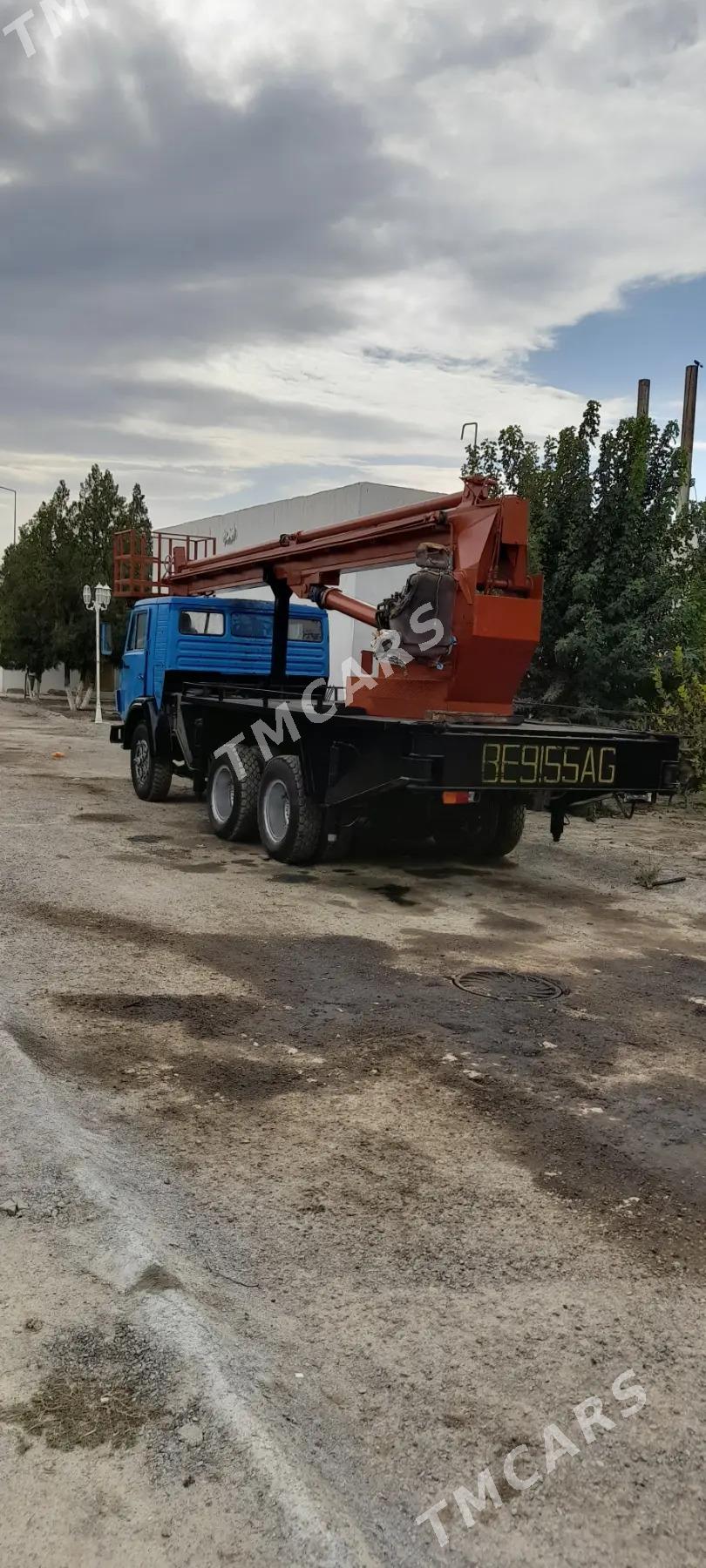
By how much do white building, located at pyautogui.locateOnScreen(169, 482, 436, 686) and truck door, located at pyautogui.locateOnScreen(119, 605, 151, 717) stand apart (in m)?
8.09

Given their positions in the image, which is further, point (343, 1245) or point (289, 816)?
point (289, 816)

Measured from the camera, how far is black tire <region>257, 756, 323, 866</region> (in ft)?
30.9

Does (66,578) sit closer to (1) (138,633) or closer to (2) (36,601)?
(2) (36,601)

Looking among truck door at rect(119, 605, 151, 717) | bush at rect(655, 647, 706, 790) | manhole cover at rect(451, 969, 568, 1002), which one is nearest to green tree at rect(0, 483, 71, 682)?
truck door at rect(119, 605, 151, 717)

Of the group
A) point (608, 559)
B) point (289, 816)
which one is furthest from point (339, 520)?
point (289, 816)

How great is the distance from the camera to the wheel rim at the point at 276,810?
9.74 meters

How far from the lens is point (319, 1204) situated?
3.72m

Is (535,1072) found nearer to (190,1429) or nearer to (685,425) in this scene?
(190,1429)

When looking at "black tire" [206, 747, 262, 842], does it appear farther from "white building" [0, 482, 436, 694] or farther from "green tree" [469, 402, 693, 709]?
"white building" [0, 482, 436, 694]

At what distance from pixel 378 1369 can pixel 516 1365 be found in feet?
1.18

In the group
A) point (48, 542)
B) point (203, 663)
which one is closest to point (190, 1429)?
point (203, 663)

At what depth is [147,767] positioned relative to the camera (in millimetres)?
13352

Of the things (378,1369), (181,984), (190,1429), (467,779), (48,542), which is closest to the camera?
(190,1429)

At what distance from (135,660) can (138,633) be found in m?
0.34
